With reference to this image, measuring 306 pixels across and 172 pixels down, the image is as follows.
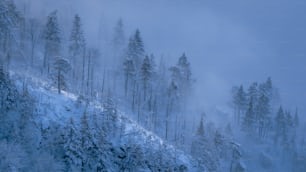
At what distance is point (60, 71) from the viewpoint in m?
61.2

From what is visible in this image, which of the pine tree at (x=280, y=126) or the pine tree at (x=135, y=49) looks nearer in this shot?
the pine tree at (x=135, y=49)

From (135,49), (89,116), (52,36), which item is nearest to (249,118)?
(135,49)

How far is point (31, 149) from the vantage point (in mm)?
49875

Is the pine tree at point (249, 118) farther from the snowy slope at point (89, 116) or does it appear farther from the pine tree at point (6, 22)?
the pine tree at point (6, 22)

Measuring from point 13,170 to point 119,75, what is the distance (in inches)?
2329

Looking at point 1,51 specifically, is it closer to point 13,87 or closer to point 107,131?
point 13,87

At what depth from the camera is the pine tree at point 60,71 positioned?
60266 millimetres

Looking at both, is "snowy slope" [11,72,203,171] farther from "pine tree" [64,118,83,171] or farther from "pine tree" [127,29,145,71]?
"pine tree" [127,29,145,71]

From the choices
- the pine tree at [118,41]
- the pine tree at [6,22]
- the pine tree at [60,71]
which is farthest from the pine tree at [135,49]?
the pine tree at [60,71]

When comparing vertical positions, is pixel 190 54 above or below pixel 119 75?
above

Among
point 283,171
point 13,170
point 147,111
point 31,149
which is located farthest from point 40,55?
point 283,171

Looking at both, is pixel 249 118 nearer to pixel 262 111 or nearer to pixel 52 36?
pixel 262 111

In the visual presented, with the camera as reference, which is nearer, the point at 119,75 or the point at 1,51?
the point at 1,51

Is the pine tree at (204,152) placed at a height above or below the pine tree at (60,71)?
below
